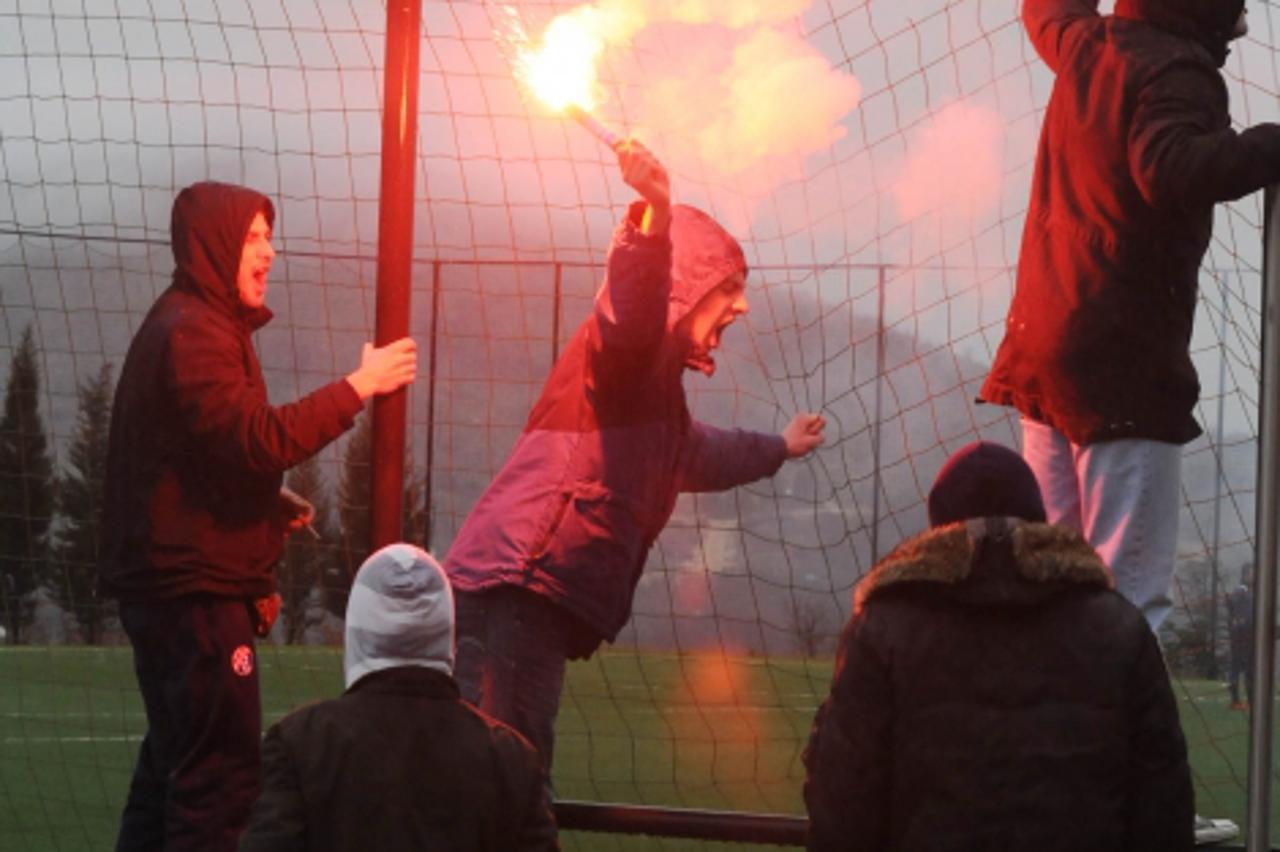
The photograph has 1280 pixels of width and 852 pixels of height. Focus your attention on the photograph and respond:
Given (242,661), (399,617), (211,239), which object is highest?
(211,239)

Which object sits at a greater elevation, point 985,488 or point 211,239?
point 211,239

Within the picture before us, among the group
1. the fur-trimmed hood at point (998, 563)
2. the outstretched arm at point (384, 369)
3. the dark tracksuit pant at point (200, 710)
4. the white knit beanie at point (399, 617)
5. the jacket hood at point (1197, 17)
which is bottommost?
the dark tracksuit pant at point (200, 710)

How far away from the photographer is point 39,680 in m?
16.6

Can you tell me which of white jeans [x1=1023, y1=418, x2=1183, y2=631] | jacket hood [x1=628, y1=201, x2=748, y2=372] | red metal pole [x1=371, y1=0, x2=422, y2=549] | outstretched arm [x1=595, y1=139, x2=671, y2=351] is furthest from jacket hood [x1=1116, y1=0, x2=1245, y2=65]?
red metal pole [x1=371, y1=0, x2=422, y2=549]

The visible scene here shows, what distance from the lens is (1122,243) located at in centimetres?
429

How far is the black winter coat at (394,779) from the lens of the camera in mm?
3379

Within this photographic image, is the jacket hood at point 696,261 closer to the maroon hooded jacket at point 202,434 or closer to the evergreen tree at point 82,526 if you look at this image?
the maroon hooded jacket at point 202,434

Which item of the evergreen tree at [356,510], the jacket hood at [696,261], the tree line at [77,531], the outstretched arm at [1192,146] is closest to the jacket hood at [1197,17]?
the outstretched arm at [1192,146]

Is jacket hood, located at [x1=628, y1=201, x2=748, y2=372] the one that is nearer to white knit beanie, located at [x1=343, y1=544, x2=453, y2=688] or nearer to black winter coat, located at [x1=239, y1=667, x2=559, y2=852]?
white knit beanie, located at [x1=343, y1=544, x2=453, y2=688]

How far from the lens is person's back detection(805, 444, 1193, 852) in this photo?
3.24 m

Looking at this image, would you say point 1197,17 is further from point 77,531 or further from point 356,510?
point 77,531

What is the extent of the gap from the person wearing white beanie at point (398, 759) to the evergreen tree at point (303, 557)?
8187 mm

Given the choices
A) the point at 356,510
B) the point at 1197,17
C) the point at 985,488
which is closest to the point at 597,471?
the point at 985,488

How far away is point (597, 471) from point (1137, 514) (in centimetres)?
120
